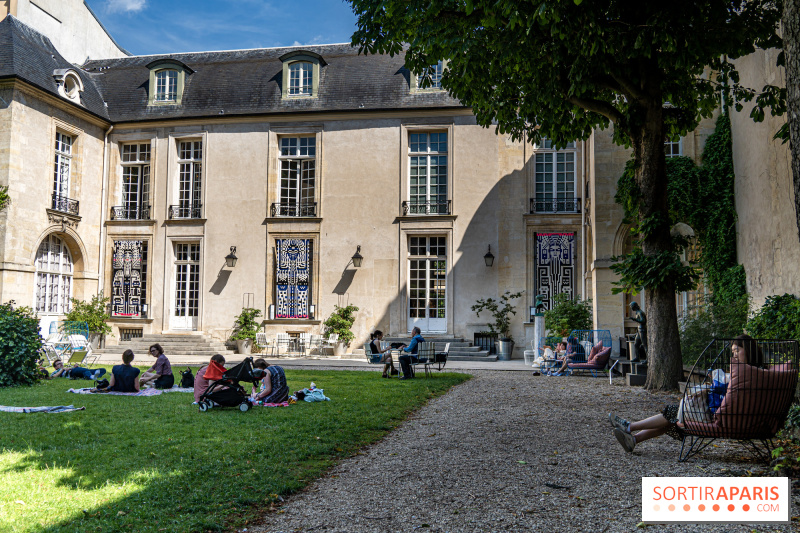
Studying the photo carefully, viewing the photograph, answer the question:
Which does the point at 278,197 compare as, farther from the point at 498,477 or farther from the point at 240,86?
the point at 498,477

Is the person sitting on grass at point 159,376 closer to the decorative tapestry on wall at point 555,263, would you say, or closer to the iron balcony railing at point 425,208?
the iron balcony railing at point 425,208

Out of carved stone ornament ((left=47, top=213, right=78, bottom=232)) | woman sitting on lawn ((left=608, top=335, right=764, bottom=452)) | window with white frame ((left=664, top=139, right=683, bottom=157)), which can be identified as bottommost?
woman sitting on lawn ((left=608, top=335, right=764, bottom=452))

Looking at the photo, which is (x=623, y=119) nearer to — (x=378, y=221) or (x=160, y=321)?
(x=378, y=221)

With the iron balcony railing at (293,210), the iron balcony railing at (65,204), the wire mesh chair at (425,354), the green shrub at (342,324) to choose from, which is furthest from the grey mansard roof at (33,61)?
the wire mesh chair at (425,354)

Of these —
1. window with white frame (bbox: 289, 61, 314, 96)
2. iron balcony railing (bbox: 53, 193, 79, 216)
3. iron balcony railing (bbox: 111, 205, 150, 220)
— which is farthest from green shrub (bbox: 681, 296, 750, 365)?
iron balcony railing (bbox: 53, 193, 79, 216)

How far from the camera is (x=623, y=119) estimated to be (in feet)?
30.5

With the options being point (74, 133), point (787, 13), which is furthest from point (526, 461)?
point (74, 133)

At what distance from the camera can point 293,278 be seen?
2041cm

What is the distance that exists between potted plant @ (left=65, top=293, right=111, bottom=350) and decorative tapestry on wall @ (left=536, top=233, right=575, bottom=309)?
45.3 feet

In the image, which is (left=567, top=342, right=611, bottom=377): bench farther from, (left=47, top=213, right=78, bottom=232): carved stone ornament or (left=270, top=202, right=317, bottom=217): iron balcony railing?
(left=47, top=213, right=78, bottom=232): carved stone ornament

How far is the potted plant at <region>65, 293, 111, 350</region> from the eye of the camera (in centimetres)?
1983

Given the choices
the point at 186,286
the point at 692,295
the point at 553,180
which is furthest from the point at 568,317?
the point at 186,286

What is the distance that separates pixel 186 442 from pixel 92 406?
117 inches

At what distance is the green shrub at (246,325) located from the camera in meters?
19.7
